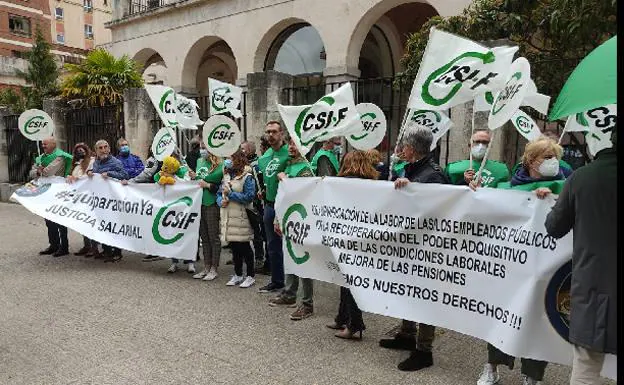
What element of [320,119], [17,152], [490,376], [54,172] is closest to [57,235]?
[54,172]

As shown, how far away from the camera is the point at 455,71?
386 cm

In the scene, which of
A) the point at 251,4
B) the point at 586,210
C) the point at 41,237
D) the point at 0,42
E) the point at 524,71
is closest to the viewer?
the point at 586,210

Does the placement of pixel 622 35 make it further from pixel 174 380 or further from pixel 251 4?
pixel 251 4

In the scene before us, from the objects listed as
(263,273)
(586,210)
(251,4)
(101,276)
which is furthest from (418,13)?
(586,210)

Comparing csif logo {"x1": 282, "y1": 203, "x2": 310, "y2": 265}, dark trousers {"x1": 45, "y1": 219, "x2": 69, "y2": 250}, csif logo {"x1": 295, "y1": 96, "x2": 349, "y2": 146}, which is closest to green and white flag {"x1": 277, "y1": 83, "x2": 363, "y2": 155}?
csif logo {"x1": 295, "y1": 96, "x2": 349, "y2": 146}

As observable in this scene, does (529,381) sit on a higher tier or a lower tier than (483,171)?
lower

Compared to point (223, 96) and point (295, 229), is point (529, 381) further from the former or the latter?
point (223, 96)

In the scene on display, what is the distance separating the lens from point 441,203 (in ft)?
12.5

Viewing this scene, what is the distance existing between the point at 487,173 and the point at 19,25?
57.3 meters

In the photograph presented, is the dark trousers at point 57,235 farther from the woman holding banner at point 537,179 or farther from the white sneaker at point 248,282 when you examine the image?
the woman holding banner at point 537,179

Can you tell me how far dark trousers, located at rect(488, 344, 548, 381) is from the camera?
3379mm

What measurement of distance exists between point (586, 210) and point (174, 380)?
3.05m

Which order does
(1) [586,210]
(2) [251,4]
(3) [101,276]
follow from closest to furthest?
1. (1) [586,210]
2. (3) [101,276]
3. (2) [251,4]

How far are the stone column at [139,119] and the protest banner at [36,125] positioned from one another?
3.48 meters
